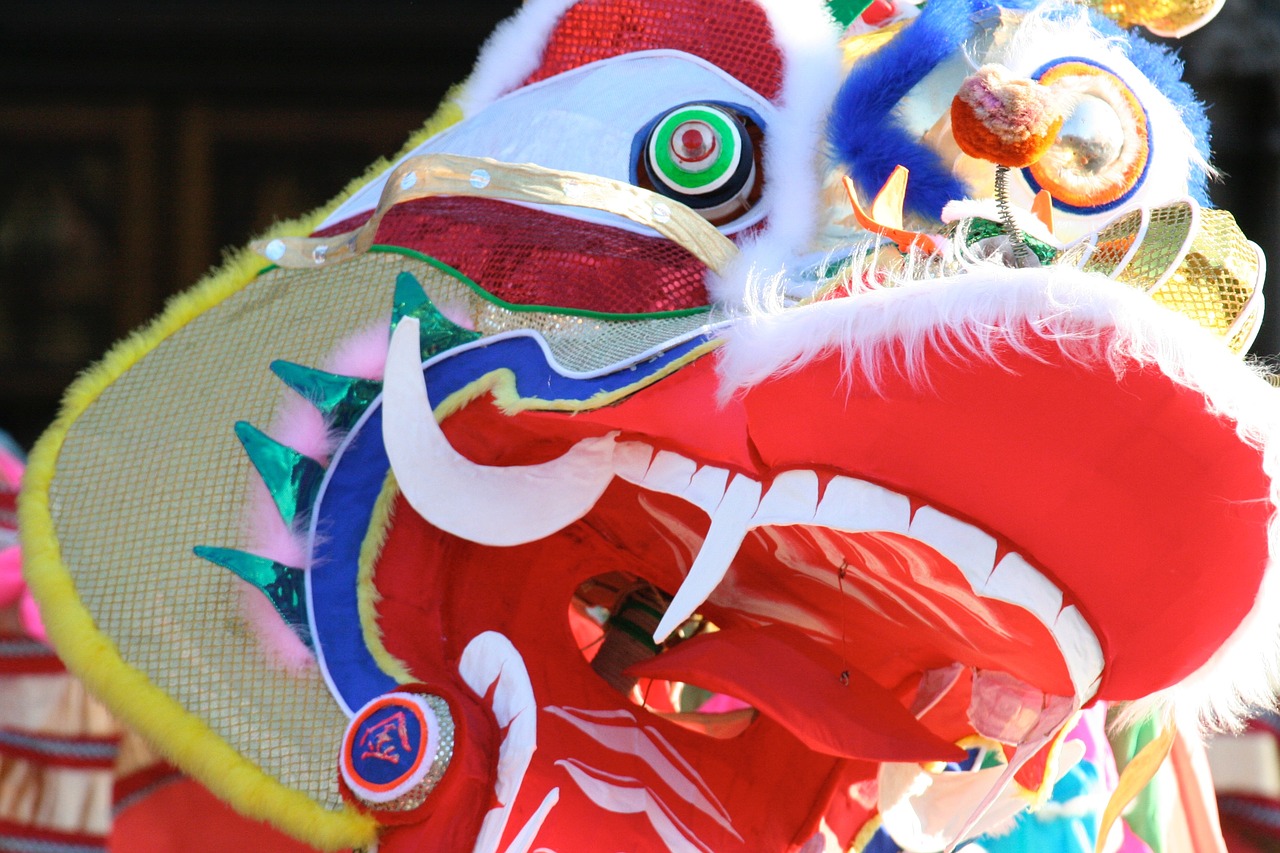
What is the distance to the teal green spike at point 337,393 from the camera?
99 cm

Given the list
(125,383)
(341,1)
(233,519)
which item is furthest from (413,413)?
(341,1)

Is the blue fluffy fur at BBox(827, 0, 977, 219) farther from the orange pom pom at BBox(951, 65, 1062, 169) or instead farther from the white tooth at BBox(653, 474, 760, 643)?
the white tooth at BBox(653, 474, 760, 643)

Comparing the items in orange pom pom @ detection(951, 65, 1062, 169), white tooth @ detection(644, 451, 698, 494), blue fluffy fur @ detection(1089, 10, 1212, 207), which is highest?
blue fluffy fur @ detection(1089, 10, 1212, 207)

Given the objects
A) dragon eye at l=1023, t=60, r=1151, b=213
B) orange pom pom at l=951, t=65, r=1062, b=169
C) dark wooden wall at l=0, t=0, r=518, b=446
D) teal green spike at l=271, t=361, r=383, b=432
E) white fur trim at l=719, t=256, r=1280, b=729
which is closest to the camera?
white fur trim at l=719, t=256, r=1280, b=729

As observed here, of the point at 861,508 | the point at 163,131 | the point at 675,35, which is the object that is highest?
the point at 163,131

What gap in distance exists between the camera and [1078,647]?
29.2 inches

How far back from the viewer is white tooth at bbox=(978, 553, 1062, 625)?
2.40 feet

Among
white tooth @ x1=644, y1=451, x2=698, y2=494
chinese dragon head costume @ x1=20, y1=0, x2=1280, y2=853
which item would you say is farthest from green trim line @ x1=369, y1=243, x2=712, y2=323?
white tooth @ x1=644, y1=451, x2=698, y2=494

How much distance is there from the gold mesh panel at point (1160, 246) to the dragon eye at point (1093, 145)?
0.44 ft

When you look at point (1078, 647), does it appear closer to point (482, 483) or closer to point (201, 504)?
point (482, 483)

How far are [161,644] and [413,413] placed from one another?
0.72ft

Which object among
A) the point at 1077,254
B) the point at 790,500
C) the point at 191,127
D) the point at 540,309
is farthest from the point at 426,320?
the point at 191,127

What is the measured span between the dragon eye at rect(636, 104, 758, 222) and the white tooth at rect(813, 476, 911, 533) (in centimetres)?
28

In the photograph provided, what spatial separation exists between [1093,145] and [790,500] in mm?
285
